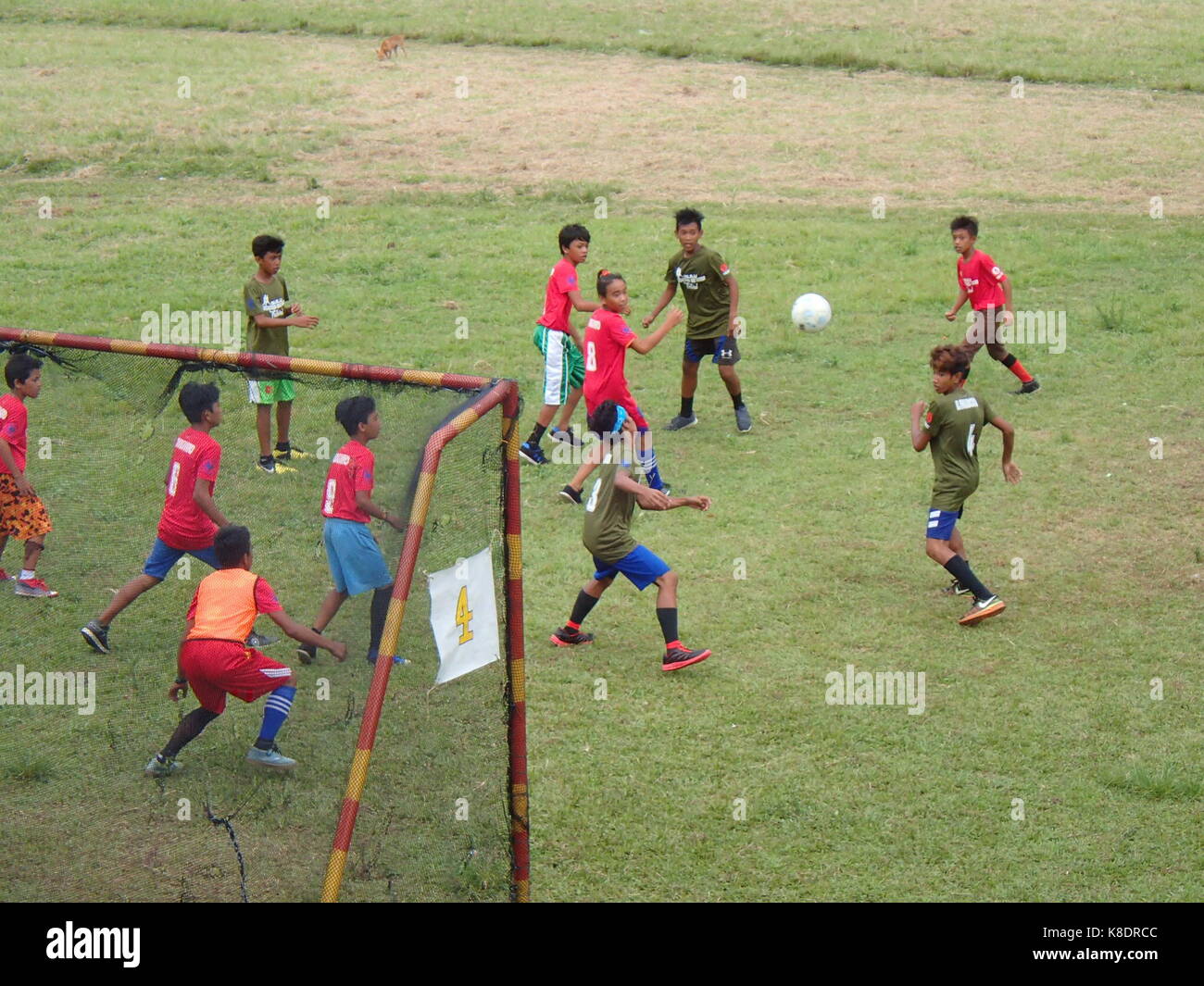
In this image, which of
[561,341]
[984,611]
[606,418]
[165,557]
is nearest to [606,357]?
[561,341]

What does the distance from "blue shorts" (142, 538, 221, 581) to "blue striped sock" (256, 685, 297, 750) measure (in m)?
1.56

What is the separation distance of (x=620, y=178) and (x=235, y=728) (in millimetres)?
15773

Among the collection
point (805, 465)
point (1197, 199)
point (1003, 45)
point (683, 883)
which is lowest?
point (683, 883)

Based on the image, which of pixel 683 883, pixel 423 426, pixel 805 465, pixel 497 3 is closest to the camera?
pixel 423 426

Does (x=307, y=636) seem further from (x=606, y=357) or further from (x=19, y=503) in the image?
(x=606, y=357)

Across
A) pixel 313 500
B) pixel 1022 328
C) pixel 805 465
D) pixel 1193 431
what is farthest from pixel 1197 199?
pixel 313 500

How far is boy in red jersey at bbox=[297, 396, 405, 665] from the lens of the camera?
7289 mm

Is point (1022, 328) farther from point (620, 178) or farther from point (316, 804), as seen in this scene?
point (316, 804)

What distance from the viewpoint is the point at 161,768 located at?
776cm

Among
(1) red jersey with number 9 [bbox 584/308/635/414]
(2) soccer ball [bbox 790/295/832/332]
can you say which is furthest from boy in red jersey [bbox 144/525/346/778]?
(2) soccer ball [bbox 790/295/832/332]

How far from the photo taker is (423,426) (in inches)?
273

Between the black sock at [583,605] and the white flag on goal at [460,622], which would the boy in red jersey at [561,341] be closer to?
the black sock at [583,605]

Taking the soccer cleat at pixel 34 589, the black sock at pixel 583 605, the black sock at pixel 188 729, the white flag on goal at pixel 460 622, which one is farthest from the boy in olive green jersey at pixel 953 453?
the soccer cleat at pixel 34 589

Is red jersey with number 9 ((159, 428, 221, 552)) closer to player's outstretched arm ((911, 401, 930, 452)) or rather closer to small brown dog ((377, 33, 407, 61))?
player's outstretched arm ((911, 401, 930, 452))
